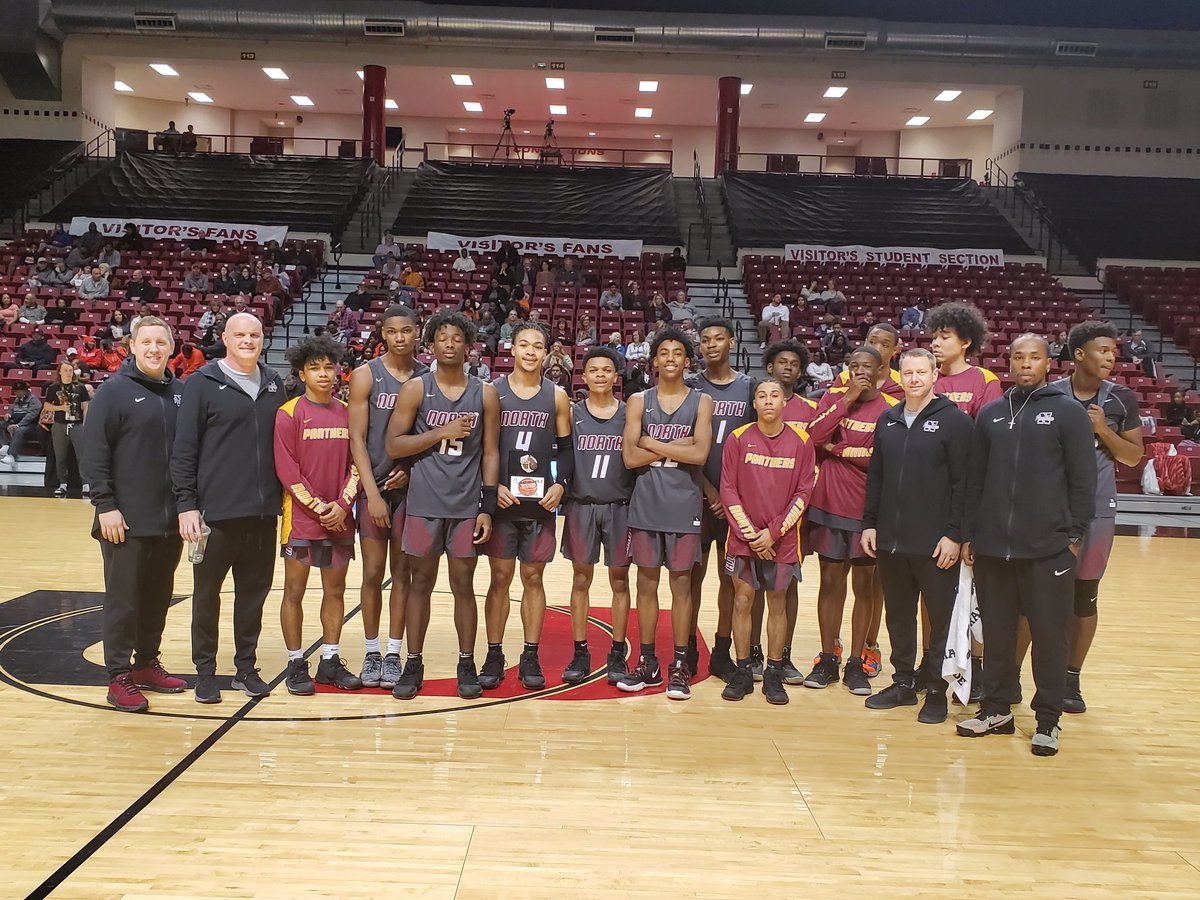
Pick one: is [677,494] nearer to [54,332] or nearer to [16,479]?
[16,479]

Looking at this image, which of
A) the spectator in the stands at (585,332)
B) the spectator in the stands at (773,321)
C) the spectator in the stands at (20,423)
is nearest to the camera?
the spectator in the stands at (20,423)

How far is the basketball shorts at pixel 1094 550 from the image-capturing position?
14.7 ft

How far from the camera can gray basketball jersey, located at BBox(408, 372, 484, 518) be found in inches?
176

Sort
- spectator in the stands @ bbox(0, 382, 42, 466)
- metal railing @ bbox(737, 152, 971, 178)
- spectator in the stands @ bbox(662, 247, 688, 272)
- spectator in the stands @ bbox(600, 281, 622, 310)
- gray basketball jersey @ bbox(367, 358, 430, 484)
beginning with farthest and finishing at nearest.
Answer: metal railing @ bbox(737, 152, 971, 178)
spectator in the stands @ bbox(662, 247, 688, 272)
spectator in the stands @ bbox(600, 281, 622, 310)
spectator in the stands @ bbox(0, 382, 42, 466)
gray basketball jersey @ bbox(367, 358, 430, 484)

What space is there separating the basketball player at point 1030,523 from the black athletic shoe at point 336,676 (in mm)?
2840

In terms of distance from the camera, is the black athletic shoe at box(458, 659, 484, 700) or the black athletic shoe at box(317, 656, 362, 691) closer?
the black athletic shoe at box(458, 659, 484, 700)

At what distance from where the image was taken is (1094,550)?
4.49 meters

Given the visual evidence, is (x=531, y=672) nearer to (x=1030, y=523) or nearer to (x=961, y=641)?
(x=961, y=641)

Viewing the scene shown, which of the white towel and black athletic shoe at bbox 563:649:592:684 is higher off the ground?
the white towel

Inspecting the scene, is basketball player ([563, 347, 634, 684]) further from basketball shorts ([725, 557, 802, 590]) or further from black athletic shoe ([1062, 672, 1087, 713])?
black athletic shoe ([1062, 672, 1087, 713])

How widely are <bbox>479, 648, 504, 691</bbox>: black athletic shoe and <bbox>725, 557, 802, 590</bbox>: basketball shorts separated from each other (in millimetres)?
1231

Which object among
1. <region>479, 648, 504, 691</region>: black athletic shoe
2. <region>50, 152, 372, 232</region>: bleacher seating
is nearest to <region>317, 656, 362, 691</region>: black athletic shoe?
<region>479, 648, 504, 691</region>: black athletic shoe

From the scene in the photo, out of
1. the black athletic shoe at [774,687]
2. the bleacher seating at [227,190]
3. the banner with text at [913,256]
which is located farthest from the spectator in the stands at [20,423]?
the banner with text at [913,256]

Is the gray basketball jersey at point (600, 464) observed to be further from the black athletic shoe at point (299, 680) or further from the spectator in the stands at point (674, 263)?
the spectator in the stands at point (674, 263)
